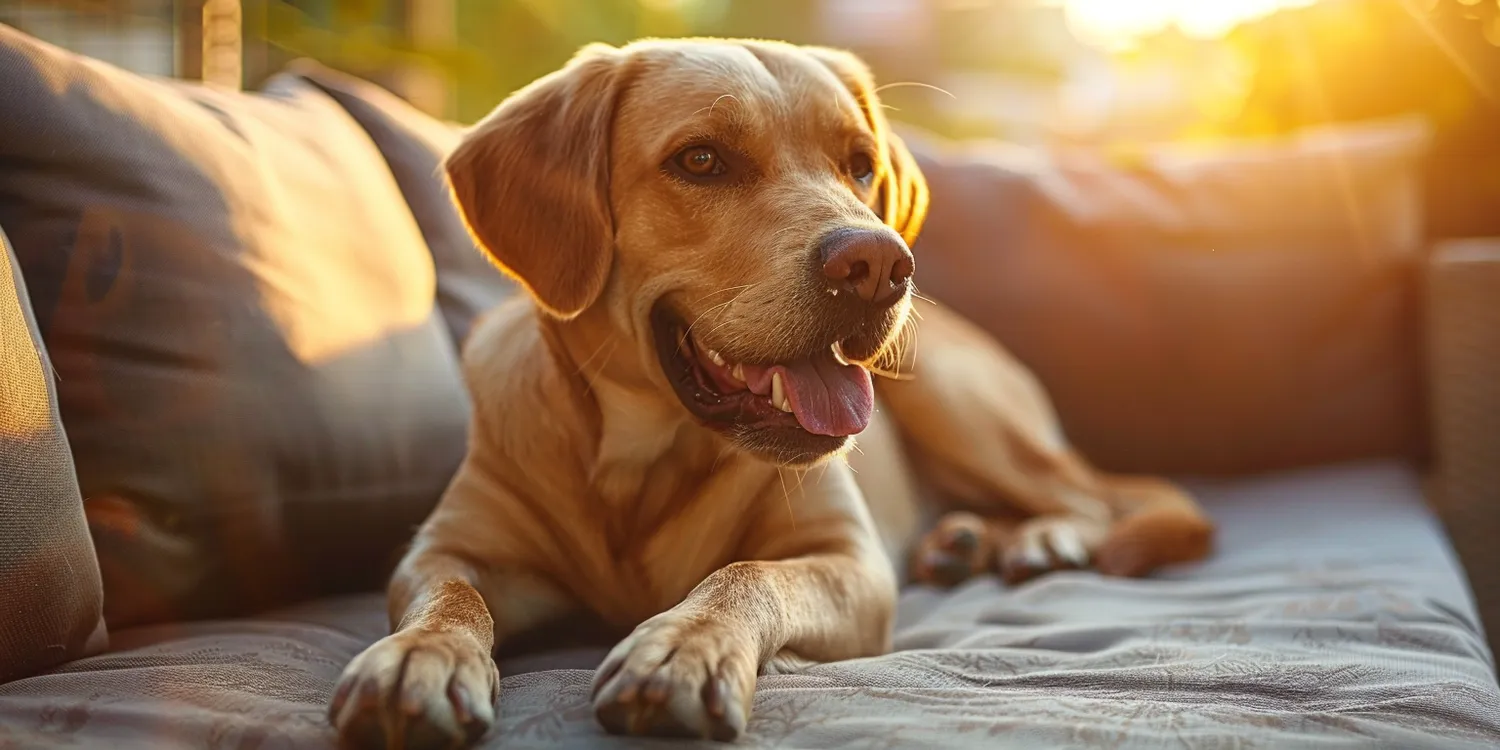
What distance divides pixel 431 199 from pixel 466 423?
659 millimetres

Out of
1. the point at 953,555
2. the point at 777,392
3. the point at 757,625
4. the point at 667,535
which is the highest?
the point at 777,392

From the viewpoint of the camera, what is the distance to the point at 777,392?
1870 mm

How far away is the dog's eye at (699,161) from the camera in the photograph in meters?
1.99

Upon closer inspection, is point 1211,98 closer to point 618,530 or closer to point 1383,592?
point 1383,592

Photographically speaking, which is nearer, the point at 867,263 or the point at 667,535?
the point at 867,263

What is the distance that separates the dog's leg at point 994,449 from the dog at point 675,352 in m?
0.97

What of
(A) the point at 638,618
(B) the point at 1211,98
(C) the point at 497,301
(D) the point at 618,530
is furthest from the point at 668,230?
(B) the point at 1211,98

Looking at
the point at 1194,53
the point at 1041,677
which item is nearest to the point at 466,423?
the point at 1041,677

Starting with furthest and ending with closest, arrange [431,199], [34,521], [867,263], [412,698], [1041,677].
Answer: [431,199], [867,263], [1041,677], [34,521], [412,698]

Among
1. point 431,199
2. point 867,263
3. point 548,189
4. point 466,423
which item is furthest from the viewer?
point 431,199

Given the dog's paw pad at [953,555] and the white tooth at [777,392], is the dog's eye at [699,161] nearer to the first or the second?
the white tooth at [777,392]

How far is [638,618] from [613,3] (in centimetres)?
1162

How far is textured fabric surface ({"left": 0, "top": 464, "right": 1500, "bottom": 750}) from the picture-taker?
1.28 m

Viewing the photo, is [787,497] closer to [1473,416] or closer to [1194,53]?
[1473,416]
